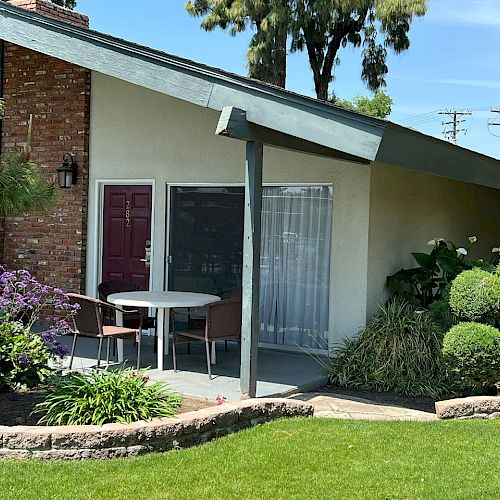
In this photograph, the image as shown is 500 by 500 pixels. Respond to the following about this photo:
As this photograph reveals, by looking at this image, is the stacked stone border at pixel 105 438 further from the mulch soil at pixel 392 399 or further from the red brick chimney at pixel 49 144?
the red brick chimney at pixel 49 144

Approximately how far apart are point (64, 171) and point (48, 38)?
3.38m

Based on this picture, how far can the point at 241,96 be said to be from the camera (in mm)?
6133

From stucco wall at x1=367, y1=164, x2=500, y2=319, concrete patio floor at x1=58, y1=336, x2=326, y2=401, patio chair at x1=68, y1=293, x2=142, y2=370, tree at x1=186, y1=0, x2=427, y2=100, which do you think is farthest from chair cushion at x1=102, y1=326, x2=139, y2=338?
tree at x1=186, y1=0, x2=427, y2=100

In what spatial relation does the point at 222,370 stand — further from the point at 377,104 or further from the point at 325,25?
the point at 377,104

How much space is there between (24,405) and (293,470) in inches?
97.5

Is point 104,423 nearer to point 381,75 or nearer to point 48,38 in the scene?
point 48,38

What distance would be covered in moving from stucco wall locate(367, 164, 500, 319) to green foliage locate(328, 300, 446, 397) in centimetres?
60

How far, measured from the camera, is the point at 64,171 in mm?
10109

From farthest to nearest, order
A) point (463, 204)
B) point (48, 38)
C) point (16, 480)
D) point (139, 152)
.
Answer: point (463, 204)
point (139, 152)
point (48, 38)
point (16, 480)

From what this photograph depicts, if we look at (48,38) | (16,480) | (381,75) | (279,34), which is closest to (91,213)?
(48,38)

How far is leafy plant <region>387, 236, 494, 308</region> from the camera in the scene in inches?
326

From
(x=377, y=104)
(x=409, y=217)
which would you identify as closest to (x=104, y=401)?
(x=409, y=217)

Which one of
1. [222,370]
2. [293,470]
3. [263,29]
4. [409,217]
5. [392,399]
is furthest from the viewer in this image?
[263,29]

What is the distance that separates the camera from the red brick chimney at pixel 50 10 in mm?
10697
